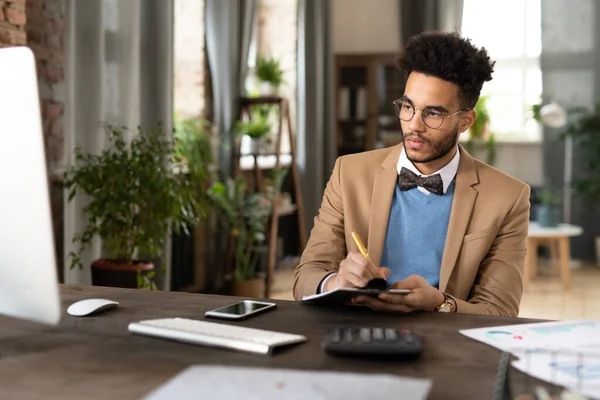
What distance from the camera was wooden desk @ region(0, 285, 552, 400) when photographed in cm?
105

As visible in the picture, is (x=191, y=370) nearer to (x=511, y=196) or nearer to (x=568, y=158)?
(x=511, y=196)

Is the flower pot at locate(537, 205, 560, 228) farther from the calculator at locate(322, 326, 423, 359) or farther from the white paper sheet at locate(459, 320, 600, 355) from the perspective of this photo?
the calculator at locate(322, 326, 423, 359)

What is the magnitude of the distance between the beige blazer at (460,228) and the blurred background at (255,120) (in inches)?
50.1

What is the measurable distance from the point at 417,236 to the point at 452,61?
45 cm

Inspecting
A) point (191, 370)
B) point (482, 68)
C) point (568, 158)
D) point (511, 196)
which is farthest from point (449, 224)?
point (568, 158)

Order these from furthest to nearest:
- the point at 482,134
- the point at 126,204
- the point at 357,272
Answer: the point at 482,134 → the point at 126,204 → the point at 357,272

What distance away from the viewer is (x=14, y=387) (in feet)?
3.44

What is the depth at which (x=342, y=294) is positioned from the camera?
4.86 feet

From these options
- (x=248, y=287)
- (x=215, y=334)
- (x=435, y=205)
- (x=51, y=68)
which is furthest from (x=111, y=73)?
(x=215, y=334)

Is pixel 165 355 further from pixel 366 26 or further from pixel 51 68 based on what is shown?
pixel 366 26

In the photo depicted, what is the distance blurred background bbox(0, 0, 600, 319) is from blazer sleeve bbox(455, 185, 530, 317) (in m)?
1.61

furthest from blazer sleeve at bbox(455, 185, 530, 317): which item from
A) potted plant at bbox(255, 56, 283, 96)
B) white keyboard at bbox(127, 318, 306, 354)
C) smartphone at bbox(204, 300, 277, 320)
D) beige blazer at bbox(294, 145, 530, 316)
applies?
potted plant at bbox(255, 56, 283, 96)

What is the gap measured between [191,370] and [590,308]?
14.1ft

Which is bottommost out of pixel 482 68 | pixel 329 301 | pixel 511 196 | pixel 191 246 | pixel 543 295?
pixel 543 295
